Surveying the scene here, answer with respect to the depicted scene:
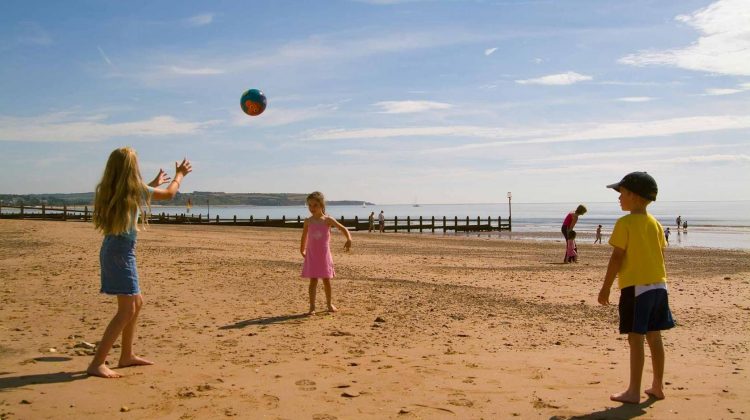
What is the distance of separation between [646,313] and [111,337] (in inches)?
162

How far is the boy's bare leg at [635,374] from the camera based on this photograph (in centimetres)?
453

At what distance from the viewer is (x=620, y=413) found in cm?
435

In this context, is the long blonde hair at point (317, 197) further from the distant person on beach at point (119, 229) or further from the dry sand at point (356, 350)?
the distant person on beach at point (119, 229)

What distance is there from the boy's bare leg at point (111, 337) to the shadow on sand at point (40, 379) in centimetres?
11

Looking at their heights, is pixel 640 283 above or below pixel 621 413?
above

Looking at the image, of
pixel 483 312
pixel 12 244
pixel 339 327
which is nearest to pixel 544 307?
pixel 483 312

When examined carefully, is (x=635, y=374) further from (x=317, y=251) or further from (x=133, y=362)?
(x=317, y=251)

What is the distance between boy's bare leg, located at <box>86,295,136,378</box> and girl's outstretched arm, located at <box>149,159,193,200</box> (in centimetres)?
87

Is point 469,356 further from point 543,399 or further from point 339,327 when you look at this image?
point 339,327

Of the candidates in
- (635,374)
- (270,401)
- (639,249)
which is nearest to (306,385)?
(270,401)

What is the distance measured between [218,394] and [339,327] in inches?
110

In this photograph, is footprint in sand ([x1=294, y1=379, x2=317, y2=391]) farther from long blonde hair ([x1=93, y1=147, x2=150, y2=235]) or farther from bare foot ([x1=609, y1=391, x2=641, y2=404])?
bare foot ([x1=609, y1=391, x2=641, y2=404])

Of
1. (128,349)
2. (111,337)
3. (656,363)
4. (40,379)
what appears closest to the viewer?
(656,363)

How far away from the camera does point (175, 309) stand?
814 centimetres
